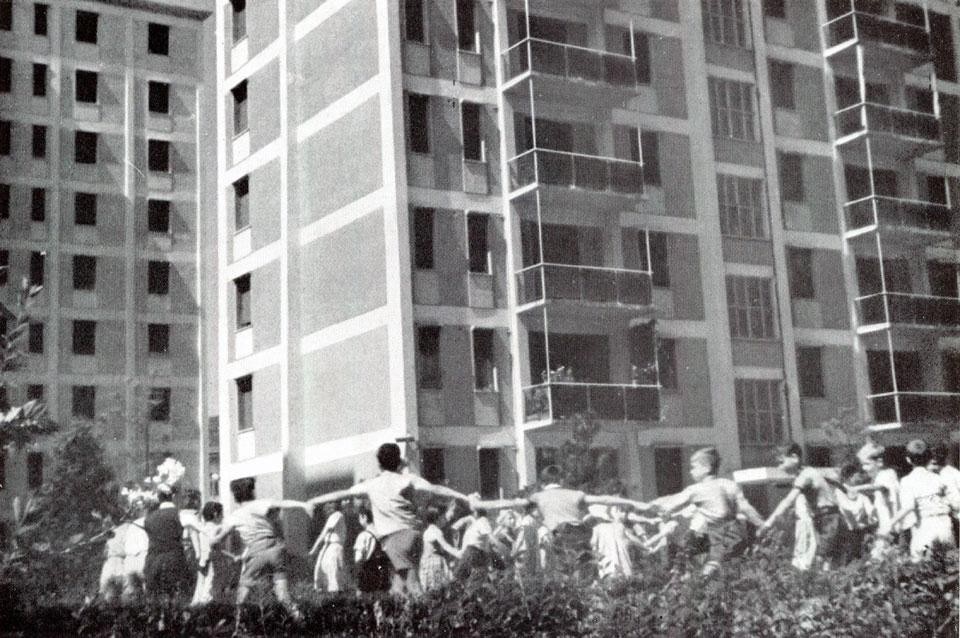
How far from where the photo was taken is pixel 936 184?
43.0 ft

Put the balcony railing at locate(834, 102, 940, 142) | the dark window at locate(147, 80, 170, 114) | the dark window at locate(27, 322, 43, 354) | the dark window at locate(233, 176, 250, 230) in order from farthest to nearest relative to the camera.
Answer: the balcony railing at locate(834, 102, 940, 142), the dark window at locate(233, 176, 250, 230), the dark window at locate(147, 80, 170, 114), the dark window at locate(27, 322, 43, 354)

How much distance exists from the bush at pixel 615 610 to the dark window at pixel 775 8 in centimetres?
604

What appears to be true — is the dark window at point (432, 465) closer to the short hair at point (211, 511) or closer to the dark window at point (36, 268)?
the short hair at point (211, 511)

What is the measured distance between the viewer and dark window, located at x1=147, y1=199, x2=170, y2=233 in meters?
10.6

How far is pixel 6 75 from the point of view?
10.1 meters

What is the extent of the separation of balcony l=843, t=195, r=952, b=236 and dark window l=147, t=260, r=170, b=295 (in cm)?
649

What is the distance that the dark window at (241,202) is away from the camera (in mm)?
11312

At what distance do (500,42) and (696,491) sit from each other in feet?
15.2

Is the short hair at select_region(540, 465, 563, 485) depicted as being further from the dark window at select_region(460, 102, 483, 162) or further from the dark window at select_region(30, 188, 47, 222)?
the dark window at select_region(30, 188, 47, 222)

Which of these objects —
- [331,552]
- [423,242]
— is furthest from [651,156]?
[331,552]

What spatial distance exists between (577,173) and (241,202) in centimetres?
315

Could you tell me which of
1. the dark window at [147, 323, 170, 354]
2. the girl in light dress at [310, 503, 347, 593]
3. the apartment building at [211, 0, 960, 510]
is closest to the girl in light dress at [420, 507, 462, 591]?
the girl in light dress at [310, 503, 347, 593]

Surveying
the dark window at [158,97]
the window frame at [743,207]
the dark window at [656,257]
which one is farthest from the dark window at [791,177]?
the dark window at [158,97]

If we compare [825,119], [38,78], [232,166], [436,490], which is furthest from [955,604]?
[38,78]
